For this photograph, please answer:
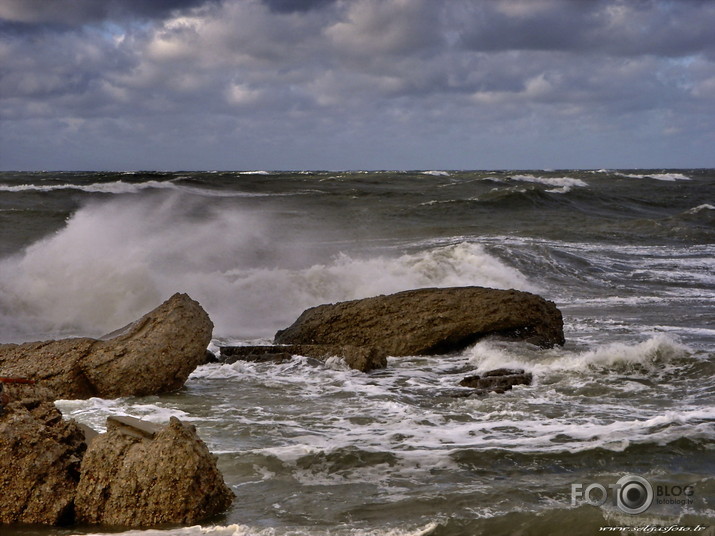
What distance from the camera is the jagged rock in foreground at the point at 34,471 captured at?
4352 mm

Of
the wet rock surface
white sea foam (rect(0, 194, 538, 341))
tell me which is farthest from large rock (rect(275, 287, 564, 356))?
the wet rock surface

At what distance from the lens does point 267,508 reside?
→ 4.62 meters

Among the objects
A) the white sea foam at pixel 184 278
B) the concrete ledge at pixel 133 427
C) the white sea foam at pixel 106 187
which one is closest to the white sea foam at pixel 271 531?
the concrete ledge at pixel 133 427

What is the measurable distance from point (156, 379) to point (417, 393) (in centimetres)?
230

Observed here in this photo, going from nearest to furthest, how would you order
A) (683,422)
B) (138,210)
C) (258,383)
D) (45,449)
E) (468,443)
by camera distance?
1. (45,449)
2. (468,443)
3. (683,422)
4. (258,383)
5. (138,210)

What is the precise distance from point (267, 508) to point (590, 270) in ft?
43.7

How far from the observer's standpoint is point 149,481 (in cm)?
426

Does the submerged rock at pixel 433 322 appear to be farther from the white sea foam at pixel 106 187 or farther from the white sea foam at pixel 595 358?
the white sea foam at pixel 106 187

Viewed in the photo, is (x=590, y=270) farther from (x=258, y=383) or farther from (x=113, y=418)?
(x=113, y=418)

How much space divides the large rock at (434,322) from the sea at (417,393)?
237 millimetres

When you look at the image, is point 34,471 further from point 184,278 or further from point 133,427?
point 184,278

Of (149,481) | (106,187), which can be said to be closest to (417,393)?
(149,481)

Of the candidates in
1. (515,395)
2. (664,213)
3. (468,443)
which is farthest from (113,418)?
(664,213)

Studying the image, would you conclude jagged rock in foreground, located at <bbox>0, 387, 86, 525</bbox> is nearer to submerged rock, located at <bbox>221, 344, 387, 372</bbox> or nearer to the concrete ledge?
the concrete ledge
